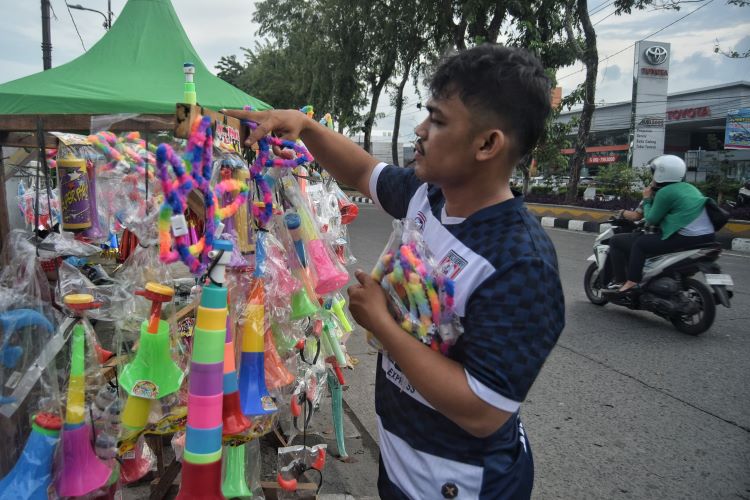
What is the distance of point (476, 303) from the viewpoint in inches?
38.7

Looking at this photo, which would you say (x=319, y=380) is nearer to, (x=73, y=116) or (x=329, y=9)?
(x=73, y=116)

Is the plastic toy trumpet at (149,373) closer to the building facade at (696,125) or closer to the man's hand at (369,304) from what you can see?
the man's hand at (369,304)

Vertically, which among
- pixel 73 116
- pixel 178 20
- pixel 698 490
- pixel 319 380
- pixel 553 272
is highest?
pixel 178 20

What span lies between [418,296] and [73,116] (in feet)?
3.85

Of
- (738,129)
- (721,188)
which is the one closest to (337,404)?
(721,188)

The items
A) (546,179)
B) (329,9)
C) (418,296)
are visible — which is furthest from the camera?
(546,179)

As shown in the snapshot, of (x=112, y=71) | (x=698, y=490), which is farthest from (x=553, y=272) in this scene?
(x=112, y=71)

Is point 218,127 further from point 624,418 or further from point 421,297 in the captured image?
point 624,418

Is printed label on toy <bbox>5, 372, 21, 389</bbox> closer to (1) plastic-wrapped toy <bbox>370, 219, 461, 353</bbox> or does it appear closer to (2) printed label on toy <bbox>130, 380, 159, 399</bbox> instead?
(2) printed label on toy <bbox>130, 380, 159, 399</bbox>

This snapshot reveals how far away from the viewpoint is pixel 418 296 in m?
1.03

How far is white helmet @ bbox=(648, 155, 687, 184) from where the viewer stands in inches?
177

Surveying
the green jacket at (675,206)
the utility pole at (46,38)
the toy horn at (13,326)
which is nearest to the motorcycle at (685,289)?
the green jacket at (675,206)

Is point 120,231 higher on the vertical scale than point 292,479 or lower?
higher

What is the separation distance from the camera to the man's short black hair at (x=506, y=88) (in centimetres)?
101
